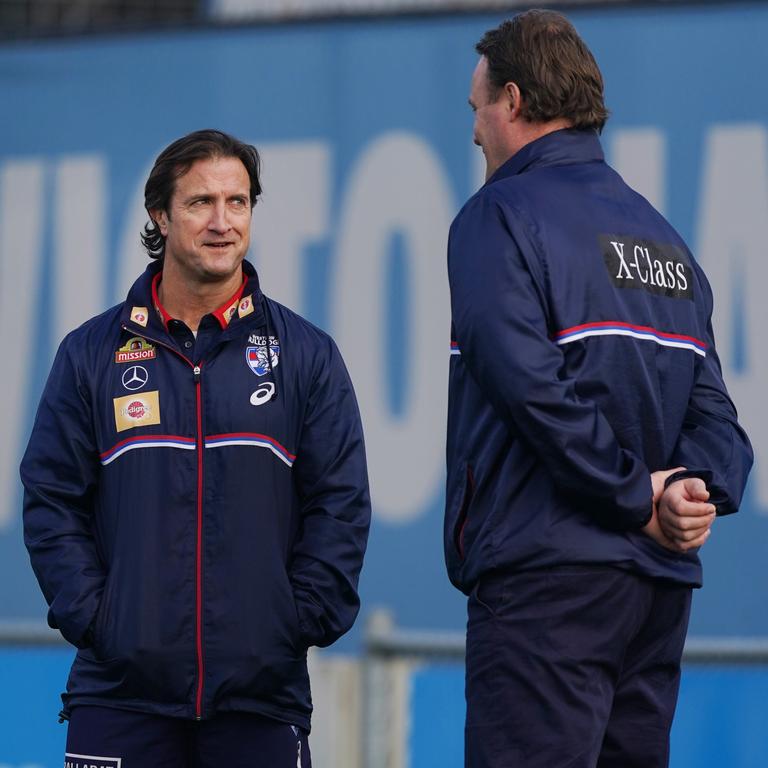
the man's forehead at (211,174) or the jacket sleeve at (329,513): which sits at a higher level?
the man's forehead at (211,174)

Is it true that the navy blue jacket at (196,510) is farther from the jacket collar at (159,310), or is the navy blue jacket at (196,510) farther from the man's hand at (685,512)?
the man's hand at (685,512)

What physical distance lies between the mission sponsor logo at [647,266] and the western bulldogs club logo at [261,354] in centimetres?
72

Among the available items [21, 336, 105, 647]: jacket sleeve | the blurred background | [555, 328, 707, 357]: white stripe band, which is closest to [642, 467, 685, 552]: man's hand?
[555, 328, 707, 357]: white stripe band

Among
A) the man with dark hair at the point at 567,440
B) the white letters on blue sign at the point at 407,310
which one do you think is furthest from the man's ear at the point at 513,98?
the white letters on blue sign at the point at 407,310

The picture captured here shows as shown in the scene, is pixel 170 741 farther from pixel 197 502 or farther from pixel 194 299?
pixel 194 299

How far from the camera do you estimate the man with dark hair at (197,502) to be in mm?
2875

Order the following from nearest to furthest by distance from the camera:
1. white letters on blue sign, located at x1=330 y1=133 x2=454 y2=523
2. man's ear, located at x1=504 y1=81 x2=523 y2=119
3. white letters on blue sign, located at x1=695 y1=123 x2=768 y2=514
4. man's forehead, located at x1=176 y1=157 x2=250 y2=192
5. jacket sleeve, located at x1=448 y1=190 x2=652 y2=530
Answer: jacket sleeve, located at x1=448 y1=190 x2=652 y2=530 → man's ear, located at x1=504 y1=81 x2=523 y2=119 → man's forehead, located at x1=176 y1=157 x2=250 y2=192 → white letters on blue sign, located at x1=695 y1=123 x2=768 y2=514 → white letters on blue sign, located at x1=330 y1=133 x2=454 y2=523

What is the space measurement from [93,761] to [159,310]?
91 cm

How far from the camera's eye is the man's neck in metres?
3.06

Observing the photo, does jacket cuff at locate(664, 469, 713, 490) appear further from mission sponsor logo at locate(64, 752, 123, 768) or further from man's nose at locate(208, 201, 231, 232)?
mission sponsor logo at locate(64, 752, 123, 768)

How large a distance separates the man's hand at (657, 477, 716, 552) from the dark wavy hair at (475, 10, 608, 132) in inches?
29.3

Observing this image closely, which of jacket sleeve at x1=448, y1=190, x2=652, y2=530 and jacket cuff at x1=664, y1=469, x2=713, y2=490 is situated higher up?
jacket sleeve at x1=448, y1=190, x2=652, y2=530

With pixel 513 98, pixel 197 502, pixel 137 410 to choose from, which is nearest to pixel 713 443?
pixel 513 98

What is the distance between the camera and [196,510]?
2902 mm
